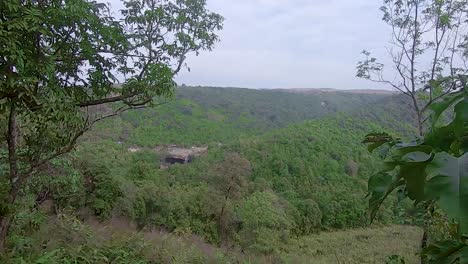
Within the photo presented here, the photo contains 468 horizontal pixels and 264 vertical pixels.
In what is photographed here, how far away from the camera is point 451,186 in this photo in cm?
47

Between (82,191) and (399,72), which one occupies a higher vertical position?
(399,72)

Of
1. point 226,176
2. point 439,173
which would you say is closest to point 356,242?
point 226,176

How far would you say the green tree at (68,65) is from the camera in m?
2.31

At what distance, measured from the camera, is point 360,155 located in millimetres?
28641

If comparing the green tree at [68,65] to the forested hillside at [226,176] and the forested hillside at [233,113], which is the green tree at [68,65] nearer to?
the forested hillside at [226,176]

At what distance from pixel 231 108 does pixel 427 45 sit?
117 feet

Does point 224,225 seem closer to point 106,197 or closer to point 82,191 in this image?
point 106,197

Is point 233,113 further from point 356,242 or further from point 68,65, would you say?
point 68,65

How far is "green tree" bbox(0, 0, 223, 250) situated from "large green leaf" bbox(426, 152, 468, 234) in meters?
2.32

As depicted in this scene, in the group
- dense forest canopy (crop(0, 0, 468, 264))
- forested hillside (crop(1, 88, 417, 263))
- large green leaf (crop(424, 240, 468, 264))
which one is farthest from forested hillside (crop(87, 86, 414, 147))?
large green leaf (crop(424, 240, 468, 264))

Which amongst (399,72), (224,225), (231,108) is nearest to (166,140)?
(231,108)

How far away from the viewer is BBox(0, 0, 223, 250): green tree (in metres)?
2.31

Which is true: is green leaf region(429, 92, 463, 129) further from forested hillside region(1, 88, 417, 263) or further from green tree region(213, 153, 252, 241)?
green tree region(213, 153, 252, 241)

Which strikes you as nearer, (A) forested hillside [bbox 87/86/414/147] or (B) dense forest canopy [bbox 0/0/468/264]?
(B) dense forest canopy [bbox 0/0/468/264]
